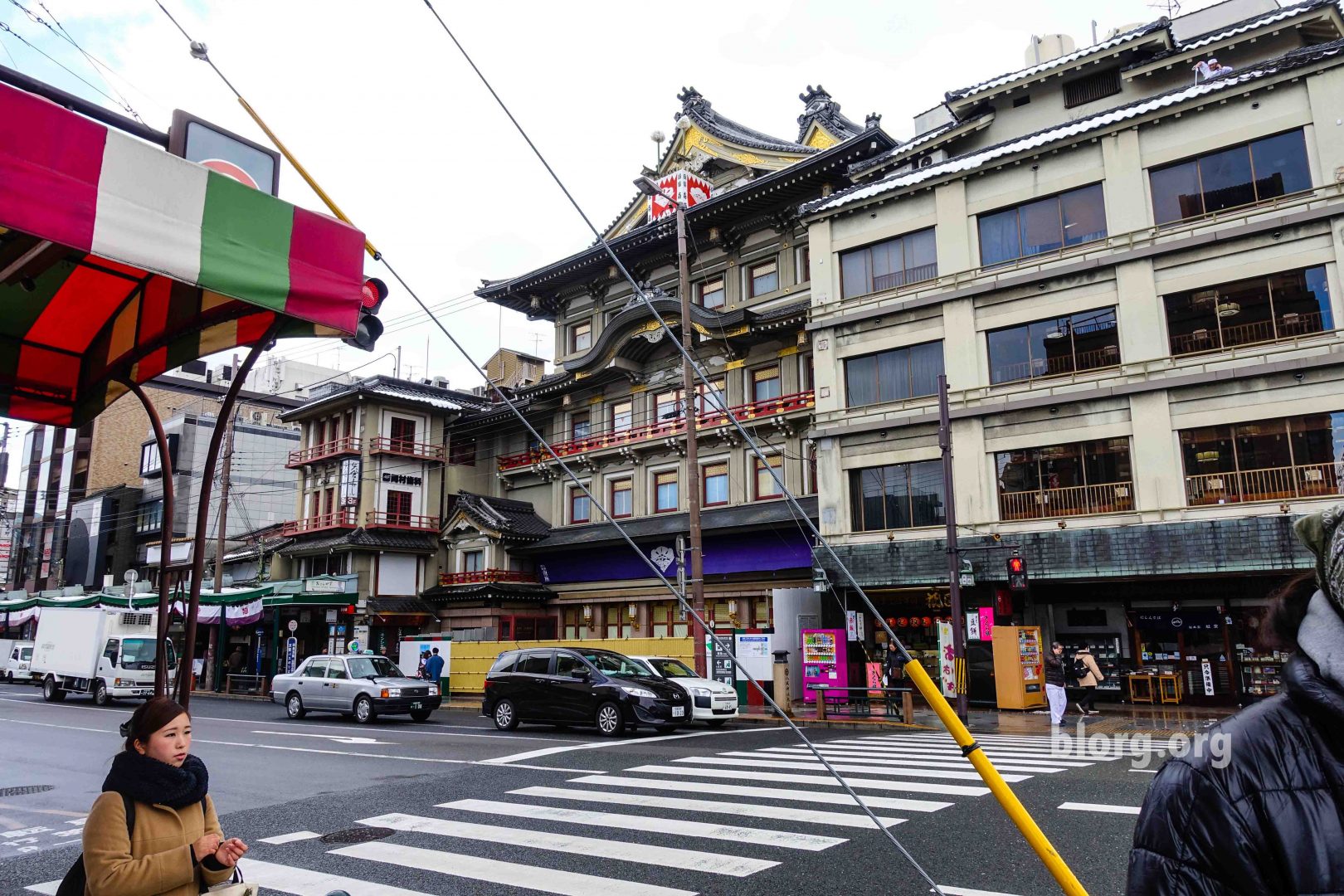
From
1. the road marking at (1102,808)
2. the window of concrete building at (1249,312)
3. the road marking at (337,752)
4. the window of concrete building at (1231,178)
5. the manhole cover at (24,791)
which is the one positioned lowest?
the road marking at (337,752)

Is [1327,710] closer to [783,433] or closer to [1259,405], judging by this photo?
[1259,405]

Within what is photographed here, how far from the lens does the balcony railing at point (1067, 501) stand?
74.2 ft

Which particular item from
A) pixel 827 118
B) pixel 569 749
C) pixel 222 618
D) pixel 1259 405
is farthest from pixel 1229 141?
pixel 222 618

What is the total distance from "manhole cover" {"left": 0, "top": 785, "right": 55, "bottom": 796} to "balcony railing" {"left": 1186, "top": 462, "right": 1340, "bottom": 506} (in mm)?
23231

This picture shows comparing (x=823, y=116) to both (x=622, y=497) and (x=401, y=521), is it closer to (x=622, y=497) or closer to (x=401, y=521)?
(x=622, y=497)

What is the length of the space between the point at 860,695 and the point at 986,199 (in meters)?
14.6

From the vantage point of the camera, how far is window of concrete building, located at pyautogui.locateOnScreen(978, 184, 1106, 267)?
946 inches

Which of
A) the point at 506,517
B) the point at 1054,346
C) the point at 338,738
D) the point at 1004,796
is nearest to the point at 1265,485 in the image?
the point at 1054,346

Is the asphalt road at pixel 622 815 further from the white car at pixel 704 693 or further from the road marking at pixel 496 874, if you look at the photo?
the white car at pixel 704 693

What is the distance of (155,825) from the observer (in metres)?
3.60

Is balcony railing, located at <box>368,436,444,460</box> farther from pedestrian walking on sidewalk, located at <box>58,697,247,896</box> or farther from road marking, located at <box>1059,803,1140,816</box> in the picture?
pedestrian walking on sidewalk, located at <box>58,697,247,896</box>

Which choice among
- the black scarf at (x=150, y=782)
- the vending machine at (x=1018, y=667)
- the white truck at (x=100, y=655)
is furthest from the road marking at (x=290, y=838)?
the white truck at (x=100, y=655)

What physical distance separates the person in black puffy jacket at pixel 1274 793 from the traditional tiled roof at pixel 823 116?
3324cm

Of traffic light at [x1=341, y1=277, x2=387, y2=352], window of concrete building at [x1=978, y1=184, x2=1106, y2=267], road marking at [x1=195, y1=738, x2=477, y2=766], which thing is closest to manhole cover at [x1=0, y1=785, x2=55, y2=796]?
road marking at [x1=195, y1=738, x2=477, y2=766]
